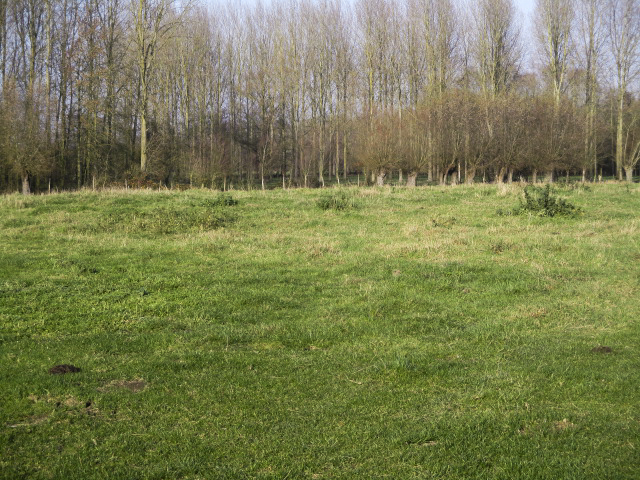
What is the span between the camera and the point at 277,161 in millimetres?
52969

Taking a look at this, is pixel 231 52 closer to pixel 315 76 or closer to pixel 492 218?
pixel 315 76

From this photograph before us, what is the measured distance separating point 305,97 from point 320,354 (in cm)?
4920

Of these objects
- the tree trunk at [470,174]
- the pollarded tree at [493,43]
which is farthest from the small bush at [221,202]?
the pollarded tree at [493,43]

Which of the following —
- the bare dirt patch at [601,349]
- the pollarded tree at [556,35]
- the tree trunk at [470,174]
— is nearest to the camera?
the bare dirt patch at [601,349]

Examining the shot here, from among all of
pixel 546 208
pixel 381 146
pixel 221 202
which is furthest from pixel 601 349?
pixel 381 146

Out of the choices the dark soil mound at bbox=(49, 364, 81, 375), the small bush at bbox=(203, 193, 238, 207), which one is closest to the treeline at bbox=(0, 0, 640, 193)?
the small bush at bbox=(203, 193, 238, 207)

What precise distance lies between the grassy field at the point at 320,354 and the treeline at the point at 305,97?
21.0m

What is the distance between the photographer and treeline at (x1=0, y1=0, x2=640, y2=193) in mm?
36125

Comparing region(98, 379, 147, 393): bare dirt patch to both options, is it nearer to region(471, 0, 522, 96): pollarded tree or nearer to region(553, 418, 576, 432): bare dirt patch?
region(553, 418, 576, 432): bare dirt patch

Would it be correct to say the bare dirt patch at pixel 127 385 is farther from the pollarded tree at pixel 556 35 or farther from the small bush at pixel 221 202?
the pollarded tree at pixel 556 35

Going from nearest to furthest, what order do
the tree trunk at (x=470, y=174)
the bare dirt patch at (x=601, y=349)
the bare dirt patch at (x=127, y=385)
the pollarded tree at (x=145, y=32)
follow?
the bare dirt patch at (x=127, y=385) < the bare dirt patch at (x=601, y=349) < the pollarded tree at (x=145, y=32) < the tree trunk at (x=470, y=174)

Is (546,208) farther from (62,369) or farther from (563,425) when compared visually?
(62,369)

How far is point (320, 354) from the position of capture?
7.09m

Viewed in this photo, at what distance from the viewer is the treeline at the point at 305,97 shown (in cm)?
3612
